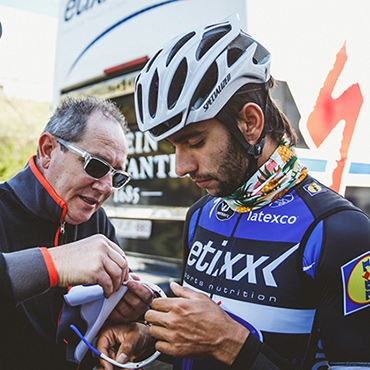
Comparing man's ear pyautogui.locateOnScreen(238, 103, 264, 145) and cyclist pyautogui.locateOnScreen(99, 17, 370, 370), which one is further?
man's ear pyautogui.locateOnScreen(238, 103, 264, 145)

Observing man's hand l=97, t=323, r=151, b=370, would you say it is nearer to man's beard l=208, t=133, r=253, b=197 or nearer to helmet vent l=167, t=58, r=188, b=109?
man's beard l=208, t=133, r=253, b=197

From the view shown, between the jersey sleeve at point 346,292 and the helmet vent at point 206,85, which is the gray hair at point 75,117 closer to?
the helmet vent at point 206,85

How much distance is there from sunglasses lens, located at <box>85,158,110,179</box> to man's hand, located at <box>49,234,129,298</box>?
0.71 metres

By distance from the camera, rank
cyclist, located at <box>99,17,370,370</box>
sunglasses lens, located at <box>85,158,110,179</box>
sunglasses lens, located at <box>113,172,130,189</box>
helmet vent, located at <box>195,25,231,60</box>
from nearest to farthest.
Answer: cyclist, located at <box>99,17,370,370</box> < helmet vent, located at <box>195,25,231,60</box> < sunglasses lens, located at <box>85,158,110,179</box> < sunglasses lens, located at <box>113,172,130,189</box>

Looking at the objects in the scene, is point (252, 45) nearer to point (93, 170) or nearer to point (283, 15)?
point (93, 170)

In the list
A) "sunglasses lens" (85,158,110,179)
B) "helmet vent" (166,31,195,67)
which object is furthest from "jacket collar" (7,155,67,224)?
"helmet vent" (166,31,195,67)

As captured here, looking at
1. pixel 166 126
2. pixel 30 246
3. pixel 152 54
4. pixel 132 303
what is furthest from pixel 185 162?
pixel 152 54

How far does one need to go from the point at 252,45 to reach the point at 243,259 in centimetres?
93

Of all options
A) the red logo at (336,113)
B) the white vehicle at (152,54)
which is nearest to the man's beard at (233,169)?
the white vehicle at (152,54)

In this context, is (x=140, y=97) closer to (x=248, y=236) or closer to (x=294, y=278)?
(x=248, y=236)

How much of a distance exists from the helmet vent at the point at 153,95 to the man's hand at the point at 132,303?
28.6 inches

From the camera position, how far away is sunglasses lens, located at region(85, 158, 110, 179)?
6.40 ft

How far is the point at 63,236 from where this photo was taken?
2.01 meters

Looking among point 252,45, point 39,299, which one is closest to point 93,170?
point 39,299
